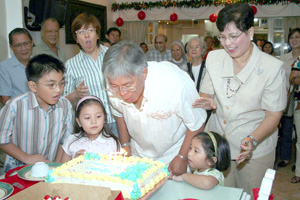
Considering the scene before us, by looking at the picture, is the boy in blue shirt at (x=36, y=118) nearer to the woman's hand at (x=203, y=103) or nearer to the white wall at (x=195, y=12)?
the woman's hand at (x=203, y=103)

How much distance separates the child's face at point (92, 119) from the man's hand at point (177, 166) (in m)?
0.59

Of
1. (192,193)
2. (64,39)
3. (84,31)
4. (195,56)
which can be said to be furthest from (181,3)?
(192,193)

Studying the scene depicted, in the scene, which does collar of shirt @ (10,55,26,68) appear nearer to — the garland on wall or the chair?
A: the chair

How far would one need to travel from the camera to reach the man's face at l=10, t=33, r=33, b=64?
10.2 feet

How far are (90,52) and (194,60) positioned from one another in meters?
1.77

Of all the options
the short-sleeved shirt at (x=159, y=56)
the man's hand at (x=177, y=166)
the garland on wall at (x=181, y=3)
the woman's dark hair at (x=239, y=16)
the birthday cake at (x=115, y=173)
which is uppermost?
the garland on wall at (x=181, y=3)

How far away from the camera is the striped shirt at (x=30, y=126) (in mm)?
1906

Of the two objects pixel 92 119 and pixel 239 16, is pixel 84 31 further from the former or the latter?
pixel 239 16

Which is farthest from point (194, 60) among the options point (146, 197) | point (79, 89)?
point (146, 197)

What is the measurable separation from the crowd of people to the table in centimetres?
4

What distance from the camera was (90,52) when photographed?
267 centimetres

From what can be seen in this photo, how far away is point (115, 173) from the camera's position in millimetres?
1371

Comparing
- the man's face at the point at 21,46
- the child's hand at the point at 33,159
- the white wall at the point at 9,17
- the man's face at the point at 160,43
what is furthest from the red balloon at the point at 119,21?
the child's hand at the point at 33,159

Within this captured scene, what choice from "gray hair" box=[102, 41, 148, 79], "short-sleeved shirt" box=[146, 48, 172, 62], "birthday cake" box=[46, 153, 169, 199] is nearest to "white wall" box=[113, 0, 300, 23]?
"short-sleeved shirt" box=[146, 48, 172, 62]
